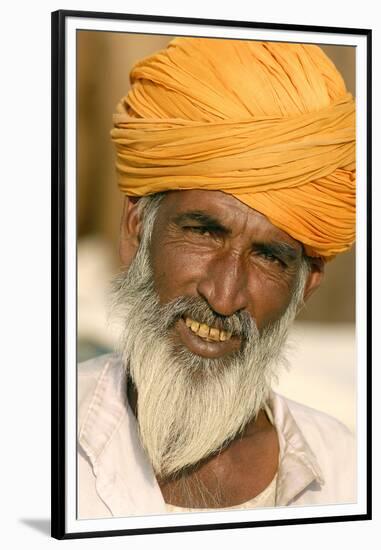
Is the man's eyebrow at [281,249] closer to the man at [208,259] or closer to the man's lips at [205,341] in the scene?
the man at [208,259]

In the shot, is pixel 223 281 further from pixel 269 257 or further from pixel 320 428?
pixel 320 428

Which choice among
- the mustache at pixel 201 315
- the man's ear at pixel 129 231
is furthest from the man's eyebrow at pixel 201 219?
the mustache at pixel 201 315

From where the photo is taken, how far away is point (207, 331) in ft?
17.1

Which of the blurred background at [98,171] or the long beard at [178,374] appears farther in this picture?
the long beard at [178,374]

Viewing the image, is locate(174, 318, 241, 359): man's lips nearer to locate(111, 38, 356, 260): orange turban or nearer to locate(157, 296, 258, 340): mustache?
locate(157, 296, 258, 340): mustache

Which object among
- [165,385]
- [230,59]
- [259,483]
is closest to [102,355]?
[165,385]

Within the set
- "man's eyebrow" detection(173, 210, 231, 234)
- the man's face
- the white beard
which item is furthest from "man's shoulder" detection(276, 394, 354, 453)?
"man's eyebrow" detection(173, 210, 231, 234)

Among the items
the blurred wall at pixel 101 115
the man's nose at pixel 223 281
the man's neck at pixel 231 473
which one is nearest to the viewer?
the blurred wall at pixel 101 115

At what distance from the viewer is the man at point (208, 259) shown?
5117mm

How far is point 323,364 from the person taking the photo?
550cm

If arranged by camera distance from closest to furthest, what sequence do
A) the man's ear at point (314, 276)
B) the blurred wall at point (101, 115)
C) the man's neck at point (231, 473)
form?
the blurred wall at point (101, 115) → the man's neck at point (231, 473) → the man's ear at point (314, 276)

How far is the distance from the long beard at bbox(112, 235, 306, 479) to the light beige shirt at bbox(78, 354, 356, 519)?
2.3 inches

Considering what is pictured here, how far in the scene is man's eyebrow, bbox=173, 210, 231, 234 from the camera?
203 inches

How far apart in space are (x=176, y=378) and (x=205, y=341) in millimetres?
171
